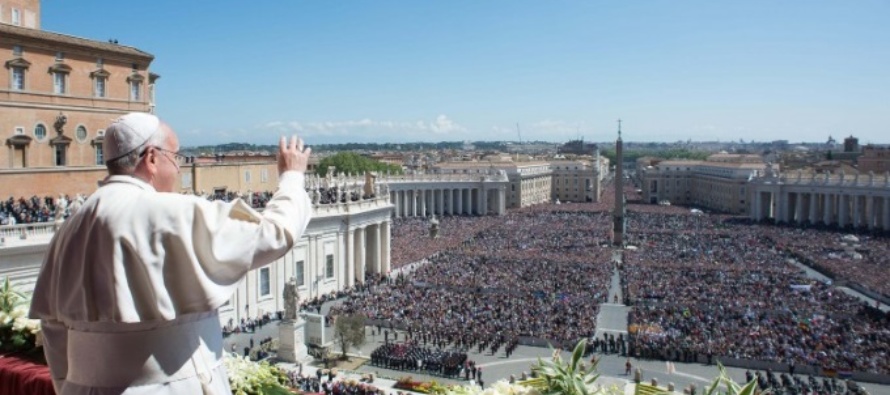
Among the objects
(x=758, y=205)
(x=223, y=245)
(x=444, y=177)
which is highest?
(x=223, y=245)

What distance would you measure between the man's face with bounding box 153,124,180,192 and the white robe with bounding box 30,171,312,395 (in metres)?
0.16

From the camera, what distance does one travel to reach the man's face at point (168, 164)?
3.07m

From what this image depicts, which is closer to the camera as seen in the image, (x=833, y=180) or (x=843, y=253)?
(x=843, y=253)

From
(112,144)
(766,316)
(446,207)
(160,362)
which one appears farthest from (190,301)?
(446,207)

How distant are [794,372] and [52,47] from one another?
36180 millimetres

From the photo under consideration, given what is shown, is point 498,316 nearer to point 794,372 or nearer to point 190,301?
point 794,372

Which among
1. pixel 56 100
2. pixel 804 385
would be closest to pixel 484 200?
pixel 56 100

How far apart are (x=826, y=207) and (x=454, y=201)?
2097 inches

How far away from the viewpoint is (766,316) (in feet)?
120

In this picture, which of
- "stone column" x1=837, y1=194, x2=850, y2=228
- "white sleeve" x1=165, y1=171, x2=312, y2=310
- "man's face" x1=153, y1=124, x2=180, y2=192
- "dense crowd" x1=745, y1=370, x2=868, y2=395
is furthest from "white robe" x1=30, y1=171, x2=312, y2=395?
"stone column" x1=837, y1=194, x2=850, y2=228

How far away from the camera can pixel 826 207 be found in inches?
3610

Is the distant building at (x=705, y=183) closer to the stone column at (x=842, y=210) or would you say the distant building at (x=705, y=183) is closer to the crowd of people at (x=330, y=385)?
the stone column at (x=842, y=210)

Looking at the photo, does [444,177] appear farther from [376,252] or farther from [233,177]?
[233,177]

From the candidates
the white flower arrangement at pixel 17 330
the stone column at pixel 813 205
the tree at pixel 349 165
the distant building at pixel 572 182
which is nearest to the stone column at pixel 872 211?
the stone column at pixel 813 205
